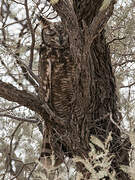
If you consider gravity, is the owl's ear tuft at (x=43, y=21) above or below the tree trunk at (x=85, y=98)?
above

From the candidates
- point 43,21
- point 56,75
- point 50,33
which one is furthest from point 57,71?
point 43,21

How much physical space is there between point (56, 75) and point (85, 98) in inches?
24.5

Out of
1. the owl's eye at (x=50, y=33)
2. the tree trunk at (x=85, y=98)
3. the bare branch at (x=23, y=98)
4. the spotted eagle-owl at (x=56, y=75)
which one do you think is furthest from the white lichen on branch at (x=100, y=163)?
the owl's eye at (x=50, y=33)

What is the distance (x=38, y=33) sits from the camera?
4402 mm

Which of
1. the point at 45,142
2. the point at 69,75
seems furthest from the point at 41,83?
the point at 45,142

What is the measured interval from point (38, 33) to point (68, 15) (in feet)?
6.61

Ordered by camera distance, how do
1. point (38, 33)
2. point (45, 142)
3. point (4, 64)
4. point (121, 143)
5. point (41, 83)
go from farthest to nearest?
point (38, 33), point (4, 64), point (45, 142), point (41, 83), point (121, 143)

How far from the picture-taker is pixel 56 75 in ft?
11.2

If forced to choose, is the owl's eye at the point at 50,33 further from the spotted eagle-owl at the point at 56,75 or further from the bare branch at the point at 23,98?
the bare branch at the point at 23,98

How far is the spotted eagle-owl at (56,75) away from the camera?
3365 millimetres

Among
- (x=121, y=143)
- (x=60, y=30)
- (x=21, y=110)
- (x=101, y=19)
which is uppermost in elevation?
(x=60, y=30)

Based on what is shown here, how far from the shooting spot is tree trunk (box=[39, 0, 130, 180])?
113 inches

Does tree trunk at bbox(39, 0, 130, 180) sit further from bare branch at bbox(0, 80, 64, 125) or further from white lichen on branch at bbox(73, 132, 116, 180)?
white lichen on branch at bbox(73, 132, 116, 180)

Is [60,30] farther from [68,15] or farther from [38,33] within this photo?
[68,15]
